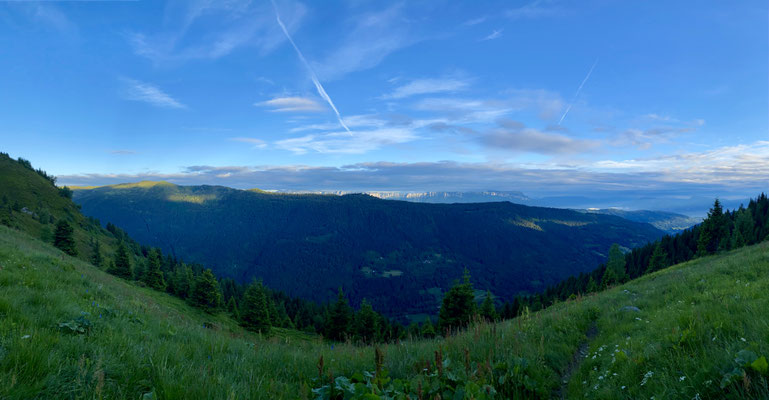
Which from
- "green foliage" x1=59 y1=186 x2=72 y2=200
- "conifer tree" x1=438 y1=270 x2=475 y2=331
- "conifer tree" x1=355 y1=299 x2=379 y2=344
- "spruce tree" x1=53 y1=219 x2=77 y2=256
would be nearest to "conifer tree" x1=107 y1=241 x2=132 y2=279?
"spruce tree" x1=53 y1=219 x2=77 y2=256

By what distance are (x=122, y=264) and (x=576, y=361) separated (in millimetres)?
60234

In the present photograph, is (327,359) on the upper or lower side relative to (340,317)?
upper

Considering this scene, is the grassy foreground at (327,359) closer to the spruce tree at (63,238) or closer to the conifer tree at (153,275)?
the conifer tree at (153,275)

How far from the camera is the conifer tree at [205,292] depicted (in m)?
41.9

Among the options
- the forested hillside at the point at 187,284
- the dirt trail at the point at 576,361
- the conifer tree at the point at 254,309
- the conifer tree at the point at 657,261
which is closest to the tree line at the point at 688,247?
the conifer tree at the point at 657,261

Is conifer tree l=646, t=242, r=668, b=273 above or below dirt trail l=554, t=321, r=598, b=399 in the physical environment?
below

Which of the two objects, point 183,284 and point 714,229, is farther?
point 714,229

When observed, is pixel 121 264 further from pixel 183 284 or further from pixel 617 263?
pixel 617 263

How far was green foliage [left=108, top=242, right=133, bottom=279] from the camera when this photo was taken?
44.5 metres

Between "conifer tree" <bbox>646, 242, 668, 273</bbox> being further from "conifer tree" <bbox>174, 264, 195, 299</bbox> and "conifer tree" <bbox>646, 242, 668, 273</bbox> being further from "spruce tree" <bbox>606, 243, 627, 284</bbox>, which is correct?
"conifer tree" <bbox>174, 264, 195, 299</bbox>

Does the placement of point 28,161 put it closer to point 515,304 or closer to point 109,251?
point 109,251

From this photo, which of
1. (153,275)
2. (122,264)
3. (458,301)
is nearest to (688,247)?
(458,301)

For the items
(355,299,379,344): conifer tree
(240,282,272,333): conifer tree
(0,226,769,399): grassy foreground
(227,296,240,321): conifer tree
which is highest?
(0,226,769,399): grassy foreground

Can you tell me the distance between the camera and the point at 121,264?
1793 inches
